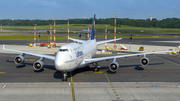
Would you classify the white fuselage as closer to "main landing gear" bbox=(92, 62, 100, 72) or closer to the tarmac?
the tarmac


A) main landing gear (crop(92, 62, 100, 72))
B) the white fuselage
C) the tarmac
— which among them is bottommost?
the tarmac

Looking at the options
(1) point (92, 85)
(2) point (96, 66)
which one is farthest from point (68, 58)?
(2) point (96, 66)

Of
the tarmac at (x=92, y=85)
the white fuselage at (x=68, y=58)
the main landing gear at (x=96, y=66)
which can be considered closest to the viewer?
the tarmac at (x=92, y=85)

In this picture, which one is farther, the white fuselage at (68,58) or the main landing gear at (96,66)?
the main landing gear at (96,66)

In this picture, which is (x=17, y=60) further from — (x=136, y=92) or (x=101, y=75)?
(x=136, y=92)

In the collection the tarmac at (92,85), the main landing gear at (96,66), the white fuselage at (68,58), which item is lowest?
the tarmac at (92,85)

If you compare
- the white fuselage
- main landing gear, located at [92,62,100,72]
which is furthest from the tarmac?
the white fuselage

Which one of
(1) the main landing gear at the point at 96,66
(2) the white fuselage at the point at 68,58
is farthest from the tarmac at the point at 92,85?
(2) the white fuselage at the point at 68,58

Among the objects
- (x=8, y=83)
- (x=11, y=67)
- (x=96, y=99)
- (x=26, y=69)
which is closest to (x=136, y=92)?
(x=96, y=99)

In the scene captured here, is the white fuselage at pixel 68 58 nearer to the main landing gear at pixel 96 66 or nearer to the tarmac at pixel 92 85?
the tarmac at pixel 92 85

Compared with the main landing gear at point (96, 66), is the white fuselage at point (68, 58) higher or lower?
higher

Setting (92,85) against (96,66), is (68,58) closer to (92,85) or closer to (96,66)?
(92,85)

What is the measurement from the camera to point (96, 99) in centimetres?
2405

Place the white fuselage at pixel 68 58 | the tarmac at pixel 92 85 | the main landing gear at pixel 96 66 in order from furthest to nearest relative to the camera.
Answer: the main landing gear at pixel 96 66 → the white fuselage at pixel 68 58 → the tarmac at pixel 92 85
